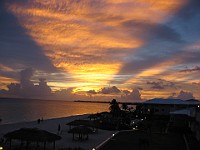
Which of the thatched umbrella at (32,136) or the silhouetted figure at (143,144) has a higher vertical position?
the thatched umbrella at (32,136)

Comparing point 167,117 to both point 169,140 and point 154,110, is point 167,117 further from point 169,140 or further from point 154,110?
point 169,140

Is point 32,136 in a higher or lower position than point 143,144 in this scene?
higher

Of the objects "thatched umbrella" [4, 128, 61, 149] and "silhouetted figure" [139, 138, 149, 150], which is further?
"silhouetted figure" [139, 138, 149, 150]

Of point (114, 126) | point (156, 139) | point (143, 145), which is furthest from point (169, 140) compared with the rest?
point (114, 126)

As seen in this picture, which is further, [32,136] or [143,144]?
[143,144]

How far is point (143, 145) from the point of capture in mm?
26266

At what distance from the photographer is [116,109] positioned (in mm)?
66188

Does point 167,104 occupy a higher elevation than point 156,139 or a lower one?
higher

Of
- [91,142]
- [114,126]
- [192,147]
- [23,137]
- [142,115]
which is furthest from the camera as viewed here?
[142,115]

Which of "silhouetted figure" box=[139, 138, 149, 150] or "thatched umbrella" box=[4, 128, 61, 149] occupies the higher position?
"thatched umbrella" box=[4, 128, 61, 149]

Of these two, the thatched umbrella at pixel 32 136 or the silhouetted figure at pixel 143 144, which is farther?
the silhouetted figure at pixel 143 144

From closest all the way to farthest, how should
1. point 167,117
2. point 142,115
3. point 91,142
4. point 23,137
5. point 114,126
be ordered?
point 23,137
point 91,142
point 114,126
point 167,117
point 142,115

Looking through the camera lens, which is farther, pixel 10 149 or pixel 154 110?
pixel 154 110

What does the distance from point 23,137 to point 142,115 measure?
44269 millimetres
